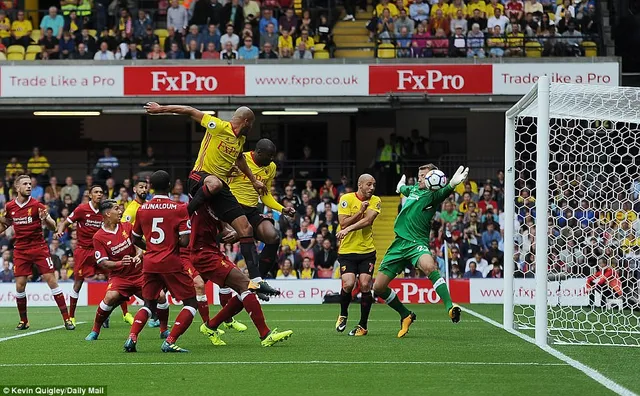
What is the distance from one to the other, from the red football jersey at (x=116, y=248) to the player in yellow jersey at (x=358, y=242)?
2.81m

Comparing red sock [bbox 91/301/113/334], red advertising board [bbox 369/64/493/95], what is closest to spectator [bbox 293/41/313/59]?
red advertising board [bbox 369/64/493/95]

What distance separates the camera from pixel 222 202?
12.6 meters

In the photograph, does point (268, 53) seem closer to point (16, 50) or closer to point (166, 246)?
point (16, 50)

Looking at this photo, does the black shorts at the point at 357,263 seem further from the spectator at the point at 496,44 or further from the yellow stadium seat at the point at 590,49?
the yellow stadium seat at the point at 590,49

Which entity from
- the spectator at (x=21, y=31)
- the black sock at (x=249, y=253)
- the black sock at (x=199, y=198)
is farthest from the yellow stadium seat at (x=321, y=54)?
the black sock at (x=199, y=198)

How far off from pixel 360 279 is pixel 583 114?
144 inches

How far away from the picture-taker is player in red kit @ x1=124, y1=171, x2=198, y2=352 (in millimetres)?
11961

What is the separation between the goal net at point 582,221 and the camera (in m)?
13.3

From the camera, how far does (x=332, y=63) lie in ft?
95.9

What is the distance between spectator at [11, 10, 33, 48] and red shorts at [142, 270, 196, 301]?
1996 centimetres

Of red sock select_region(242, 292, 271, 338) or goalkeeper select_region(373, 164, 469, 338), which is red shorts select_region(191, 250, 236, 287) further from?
goalkeeper select_region(373, 164, 469, 338)

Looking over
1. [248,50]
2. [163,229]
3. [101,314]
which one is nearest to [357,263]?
[101,314]

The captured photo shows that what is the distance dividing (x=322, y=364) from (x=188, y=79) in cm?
Answer: 1932

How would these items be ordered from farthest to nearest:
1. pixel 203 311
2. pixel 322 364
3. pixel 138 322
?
pixel 203 311, pixel 138 322, pixel 322 364
